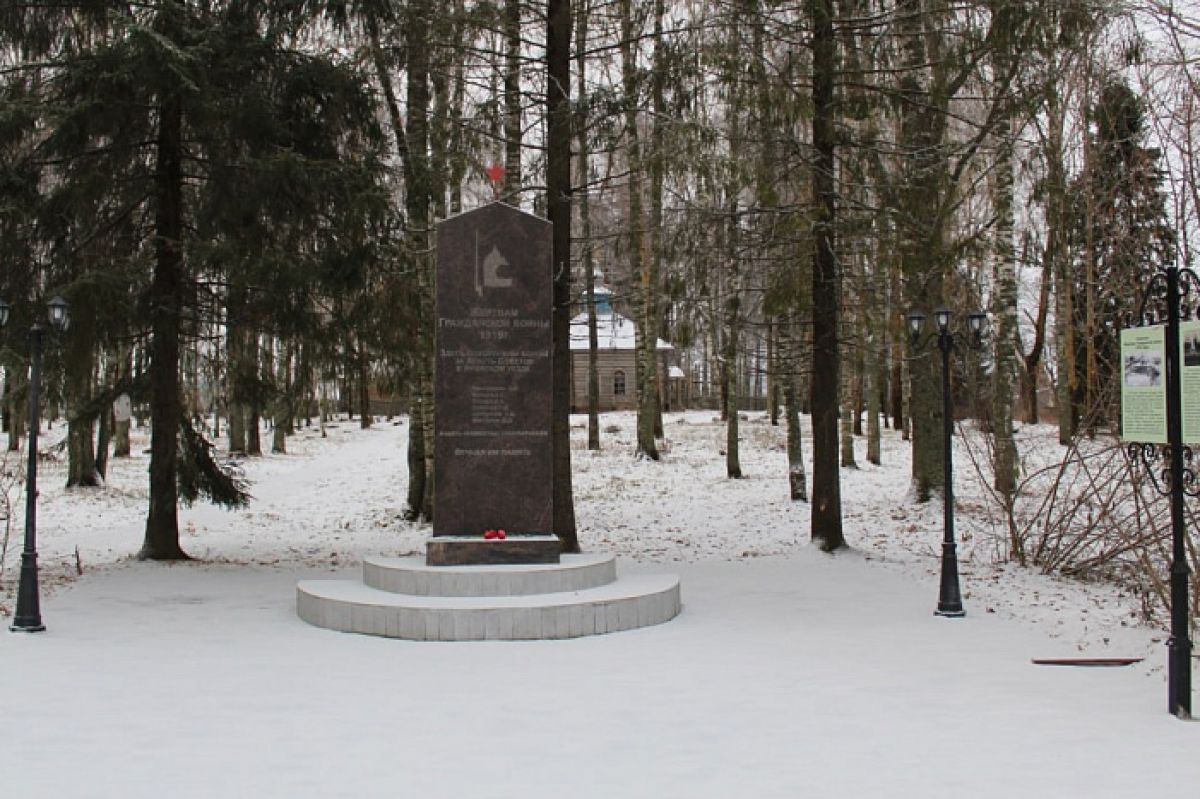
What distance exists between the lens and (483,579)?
407 inches

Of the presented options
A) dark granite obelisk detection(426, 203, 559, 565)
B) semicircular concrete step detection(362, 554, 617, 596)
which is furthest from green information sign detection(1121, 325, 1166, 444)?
dark granite obelisk detection(426, 203, 559, 565)

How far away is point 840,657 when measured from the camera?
8.81 metres

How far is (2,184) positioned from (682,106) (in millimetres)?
8118

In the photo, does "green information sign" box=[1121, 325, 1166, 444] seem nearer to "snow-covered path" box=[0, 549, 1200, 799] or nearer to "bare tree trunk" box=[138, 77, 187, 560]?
"snow-covered path" box=[0, 549, 1200, 799]

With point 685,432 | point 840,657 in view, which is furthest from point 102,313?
point 685,432

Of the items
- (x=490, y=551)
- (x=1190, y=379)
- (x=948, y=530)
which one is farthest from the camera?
(x=490, y=551)

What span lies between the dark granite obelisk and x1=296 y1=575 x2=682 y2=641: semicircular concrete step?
1.17 meters

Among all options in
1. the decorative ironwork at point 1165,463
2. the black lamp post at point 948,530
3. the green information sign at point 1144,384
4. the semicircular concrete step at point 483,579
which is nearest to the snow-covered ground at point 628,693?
the black lamp post at point 948,530

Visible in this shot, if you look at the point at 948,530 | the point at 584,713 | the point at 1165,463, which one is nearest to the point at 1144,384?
the point at 948,530

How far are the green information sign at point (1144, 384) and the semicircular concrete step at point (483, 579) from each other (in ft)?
17.3

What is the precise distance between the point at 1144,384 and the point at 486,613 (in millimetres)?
5570

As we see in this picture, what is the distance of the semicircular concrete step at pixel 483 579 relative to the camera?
10344 mm

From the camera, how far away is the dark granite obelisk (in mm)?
11227

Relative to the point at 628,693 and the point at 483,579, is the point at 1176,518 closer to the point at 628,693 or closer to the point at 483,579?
the point at 628,693
